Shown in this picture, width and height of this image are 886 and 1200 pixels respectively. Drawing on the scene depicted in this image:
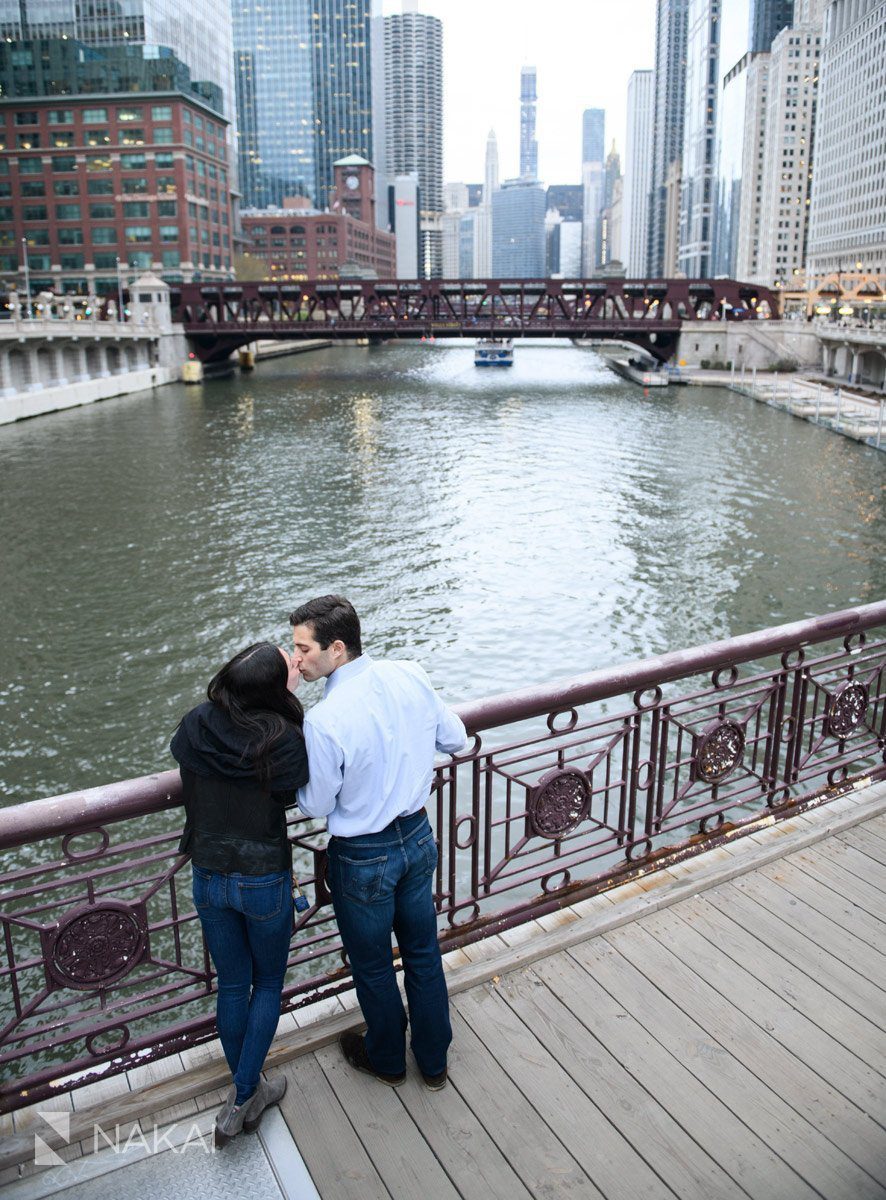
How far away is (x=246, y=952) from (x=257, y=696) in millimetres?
1115

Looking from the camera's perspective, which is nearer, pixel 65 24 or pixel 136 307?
pixel 136 307

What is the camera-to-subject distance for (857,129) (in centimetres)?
18750

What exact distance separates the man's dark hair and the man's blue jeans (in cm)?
79

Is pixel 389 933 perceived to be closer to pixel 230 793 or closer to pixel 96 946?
pixel 230 793

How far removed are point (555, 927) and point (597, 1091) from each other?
116 cm

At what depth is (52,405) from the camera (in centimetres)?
5719

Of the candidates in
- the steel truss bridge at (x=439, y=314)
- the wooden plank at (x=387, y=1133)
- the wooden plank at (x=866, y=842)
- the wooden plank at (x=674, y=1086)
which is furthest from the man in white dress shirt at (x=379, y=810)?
the steel truss bridge at (x=439, y=314)

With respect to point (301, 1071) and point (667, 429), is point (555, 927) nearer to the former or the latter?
point (301, 1071)

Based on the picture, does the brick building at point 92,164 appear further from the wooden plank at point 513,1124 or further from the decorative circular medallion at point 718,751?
the wooden plank at point 513,1124

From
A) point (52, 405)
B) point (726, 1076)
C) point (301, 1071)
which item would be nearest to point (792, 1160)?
point (726, 1076)

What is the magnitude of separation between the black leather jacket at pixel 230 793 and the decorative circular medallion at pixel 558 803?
5.87 feet

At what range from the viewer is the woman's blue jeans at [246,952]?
12.7ft

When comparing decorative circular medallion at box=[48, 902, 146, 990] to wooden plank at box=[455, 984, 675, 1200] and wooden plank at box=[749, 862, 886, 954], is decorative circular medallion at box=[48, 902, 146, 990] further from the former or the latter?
wooden plank at box=[749, 862, 886, 954]

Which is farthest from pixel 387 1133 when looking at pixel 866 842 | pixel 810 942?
pixel 866 842
